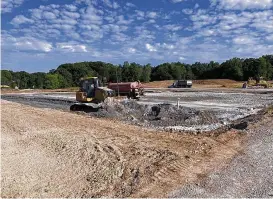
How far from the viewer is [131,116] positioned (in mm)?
21016

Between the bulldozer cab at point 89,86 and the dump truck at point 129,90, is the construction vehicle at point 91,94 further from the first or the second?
the dump truck at point 129,90

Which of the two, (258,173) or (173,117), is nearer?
(258,173)

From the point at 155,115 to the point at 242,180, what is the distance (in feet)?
42.9

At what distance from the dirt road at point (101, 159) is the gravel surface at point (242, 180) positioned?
0.96 feet

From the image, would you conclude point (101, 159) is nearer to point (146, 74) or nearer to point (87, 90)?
point (87, 90)

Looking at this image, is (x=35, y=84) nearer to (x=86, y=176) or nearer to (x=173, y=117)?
(x=173, y=117)

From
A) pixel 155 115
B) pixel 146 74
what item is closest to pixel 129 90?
pixel 155 115

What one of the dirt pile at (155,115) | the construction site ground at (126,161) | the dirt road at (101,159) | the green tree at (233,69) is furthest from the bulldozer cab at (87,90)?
the green tree at (233,69)

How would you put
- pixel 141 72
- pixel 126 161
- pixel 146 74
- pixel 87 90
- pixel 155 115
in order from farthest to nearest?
pixel 146 74
pixel 141 72
pixel 87 90
pixel 155 115
pixel 126 161

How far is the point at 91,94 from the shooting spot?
24.5 metres

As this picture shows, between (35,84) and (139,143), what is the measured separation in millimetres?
111849

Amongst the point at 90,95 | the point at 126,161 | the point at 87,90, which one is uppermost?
the point at 87,90

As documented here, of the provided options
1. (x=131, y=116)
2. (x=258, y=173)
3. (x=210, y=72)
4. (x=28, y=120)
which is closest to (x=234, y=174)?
(x=258, y=173)

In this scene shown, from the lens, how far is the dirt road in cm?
747
